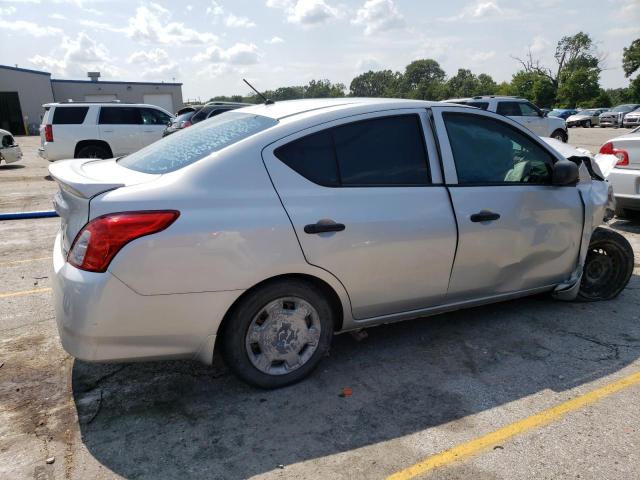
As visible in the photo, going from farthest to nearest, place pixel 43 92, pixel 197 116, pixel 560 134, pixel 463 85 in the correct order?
pixel 463 85 < pixel 43 92 < pixel 560 134 < pixel 197 116

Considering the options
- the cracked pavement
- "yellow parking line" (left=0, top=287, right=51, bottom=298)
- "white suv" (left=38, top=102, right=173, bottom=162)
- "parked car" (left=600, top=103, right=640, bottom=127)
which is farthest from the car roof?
"parked car" (left=600, top=103, right=640, bottom=127)

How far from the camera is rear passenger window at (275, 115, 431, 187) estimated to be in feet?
10.1

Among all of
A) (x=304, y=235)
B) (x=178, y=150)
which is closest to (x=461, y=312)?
(x=304, y=235)

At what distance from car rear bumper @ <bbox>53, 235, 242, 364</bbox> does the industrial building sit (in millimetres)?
41787

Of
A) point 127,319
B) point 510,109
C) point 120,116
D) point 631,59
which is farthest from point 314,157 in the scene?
point 631,59

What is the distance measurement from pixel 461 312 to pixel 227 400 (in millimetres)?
2189

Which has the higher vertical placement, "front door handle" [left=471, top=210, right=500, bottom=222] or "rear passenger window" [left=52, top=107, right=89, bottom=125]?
"rear passenger window" [left=52, top=107, right=89, bottom=125]

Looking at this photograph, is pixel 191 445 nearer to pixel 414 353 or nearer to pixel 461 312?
pixel 414 353

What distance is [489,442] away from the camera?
8.85 feet

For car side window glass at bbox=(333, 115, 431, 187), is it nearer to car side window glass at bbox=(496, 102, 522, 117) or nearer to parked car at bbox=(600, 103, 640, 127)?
car side window glass at bbox=(496, 102, 522, 117)

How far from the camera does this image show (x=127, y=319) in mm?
2658

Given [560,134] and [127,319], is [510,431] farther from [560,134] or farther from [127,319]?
[560,134]

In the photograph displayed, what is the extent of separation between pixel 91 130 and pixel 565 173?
41.7 feet

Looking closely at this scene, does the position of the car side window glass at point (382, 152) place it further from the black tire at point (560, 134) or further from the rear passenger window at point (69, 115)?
the black tire at point (560, 134)
